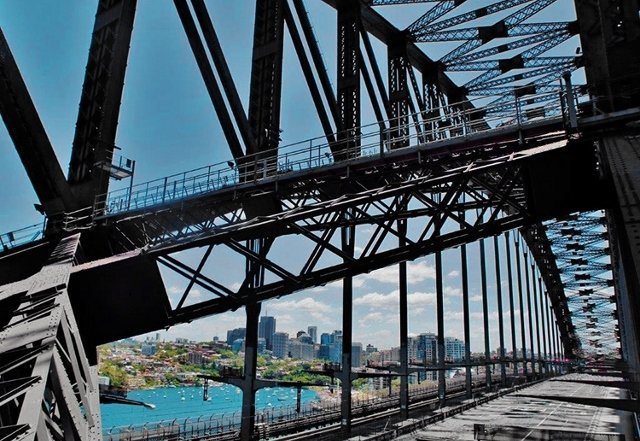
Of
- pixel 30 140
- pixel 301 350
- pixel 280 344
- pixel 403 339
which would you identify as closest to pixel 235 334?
pixel 280 344

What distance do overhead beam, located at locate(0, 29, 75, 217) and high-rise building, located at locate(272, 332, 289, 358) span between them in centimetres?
15810

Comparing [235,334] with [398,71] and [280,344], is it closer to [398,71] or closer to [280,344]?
[280,344]

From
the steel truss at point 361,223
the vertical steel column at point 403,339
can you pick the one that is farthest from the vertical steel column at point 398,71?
the steel truss at point 361,223

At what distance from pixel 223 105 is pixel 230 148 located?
6.38 feet

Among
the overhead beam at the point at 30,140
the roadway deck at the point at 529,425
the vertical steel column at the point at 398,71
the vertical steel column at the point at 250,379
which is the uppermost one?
the vertical steel column at the point at 398,71

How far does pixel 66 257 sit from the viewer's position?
490 inches

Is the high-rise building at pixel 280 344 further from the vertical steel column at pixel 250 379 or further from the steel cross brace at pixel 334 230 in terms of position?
the steel cross brace at pixel 334 230

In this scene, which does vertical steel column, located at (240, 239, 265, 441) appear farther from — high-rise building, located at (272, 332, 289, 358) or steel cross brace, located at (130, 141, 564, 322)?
high-rise building, located at (272, 332, 289, 358)

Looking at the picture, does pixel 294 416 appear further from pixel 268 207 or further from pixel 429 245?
pixel 429 245

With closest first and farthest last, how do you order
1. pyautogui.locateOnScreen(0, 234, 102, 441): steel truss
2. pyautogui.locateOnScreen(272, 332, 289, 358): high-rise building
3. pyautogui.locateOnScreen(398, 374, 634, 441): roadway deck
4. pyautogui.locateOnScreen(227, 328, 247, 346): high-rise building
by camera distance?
pyautogui.locateOnScreen(0, 234, 102, 441): steel truss
pyautogui.locateOnScreen(398, 374, 634, 441): roadway deck
pyautogui.locateOnScreen(227, 328, 247, 346): high-rise building
pyautogui.locateOnScreen(272, 332, 289, 358): high-rise building

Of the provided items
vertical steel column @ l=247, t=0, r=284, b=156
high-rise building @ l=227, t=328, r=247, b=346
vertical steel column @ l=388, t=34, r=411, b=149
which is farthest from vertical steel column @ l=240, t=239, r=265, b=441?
high-rise building @ l=227, t=328, r=247, b=346

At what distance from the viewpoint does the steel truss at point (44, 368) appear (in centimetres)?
515

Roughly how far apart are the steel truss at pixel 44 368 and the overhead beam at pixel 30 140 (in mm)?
8413

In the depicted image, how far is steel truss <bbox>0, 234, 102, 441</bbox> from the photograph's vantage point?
5.15 meters
